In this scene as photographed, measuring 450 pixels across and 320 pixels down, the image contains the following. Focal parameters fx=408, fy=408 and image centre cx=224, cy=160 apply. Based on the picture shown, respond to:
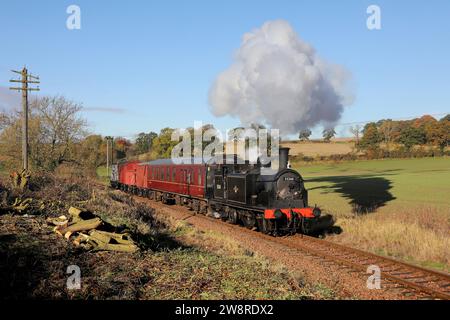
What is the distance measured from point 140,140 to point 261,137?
3574 inches

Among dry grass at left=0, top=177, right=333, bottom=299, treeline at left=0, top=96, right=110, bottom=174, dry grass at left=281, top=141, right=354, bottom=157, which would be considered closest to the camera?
dry grass at left=0, top=177, right=333, bottom=299

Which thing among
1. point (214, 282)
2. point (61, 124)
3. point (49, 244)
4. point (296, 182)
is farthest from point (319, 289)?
point (61, 124)

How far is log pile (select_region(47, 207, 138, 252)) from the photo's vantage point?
9.49 m

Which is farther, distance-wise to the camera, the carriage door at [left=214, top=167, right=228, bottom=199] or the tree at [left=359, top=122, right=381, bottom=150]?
the tree at [left=359, top=122, right=381, bottom=150]

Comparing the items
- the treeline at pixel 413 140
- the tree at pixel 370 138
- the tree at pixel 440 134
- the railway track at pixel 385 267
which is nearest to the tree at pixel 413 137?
the treeline at pixel 413 140

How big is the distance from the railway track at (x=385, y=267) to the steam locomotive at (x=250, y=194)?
34.2 inches

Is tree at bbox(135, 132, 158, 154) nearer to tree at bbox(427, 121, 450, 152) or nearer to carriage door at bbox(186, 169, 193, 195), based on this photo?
tree at bbox(427, 121, 450, 152)

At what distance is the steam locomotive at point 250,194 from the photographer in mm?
15820

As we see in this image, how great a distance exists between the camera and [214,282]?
8.07 m

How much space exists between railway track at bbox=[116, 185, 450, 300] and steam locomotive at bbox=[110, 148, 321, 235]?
868 mm

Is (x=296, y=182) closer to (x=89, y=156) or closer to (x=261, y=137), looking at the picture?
(x=261, y=137)

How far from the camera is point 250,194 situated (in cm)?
1658

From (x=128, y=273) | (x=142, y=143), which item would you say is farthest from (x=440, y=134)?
(x=128, y=273)

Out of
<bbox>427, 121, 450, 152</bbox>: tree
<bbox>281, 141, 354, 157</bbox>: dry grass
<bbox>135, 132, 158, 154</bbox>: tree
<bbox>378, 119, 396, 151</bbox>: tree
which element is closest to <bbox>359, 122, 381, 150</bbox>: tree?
<bbox>281, 141, 354, 157</bbox>: dry grass
